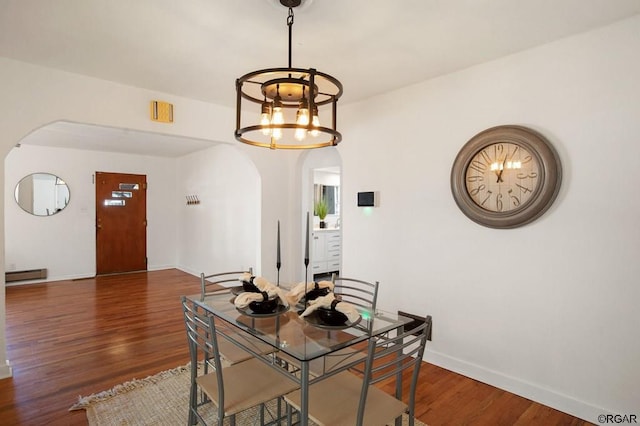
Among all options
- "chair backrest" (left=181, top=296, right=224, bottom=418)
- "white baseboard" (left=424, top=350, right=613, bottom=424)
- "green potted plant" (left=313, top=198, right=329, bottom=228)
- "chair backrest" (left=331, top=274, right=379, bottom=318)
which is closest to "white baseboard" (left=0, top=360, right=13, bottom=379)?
"chair backrest" (left=181, top=296, right=224, bottom=418)

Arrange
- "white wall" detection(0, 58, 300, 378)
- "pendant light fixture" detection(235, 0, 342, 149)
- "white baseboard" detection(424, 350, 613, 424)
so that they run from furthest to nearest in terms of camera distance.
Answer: "white wall" detection(0, 58, 300, 378) → "white baseboard" detection(424, 350, 613, 424) → "pendant light fixture" detection(235, 0, 342, 149)

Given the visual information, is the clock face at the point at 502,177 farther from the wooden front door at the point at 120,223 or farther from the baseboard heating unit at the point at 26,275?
the baseboard heating unit at the point at 26,275

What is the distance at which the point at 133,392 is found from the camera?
7.98 feet

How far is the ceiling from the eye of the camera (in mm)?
1839

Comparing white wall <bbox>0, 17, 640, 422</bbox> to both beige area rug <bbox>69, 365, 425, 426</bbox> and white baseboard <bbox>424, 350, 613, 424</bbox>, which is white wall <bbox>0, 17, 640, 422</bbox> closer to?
white baseboard <bbox>424, 350, 613, 424</bbox>

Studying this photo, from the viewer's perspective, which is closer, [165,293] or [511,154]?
[511,154]

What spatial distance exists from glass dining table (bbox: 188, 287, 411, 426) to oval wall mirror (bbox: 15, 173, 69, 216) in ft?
18.5

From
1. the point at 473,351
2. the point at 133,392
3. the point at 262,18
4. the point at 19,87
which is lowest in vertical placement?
the point at 133,392

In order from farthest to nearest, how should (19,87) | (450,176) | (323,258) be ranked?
(323,258) < (450,176) < (19,87)

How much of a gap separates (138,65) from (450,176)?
105 inches

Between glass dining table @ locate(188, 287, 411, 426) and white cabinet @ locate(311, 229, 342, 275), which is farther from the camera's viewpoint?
white cabinet @ locate(311, 229, 342, 275)

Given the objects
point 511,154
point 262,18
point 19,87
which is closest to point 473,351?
point 511,154

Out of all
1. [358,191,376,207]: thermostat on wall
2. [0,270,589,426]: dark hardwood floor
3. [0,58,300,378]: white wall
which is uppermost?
[0,58,300,378]: white wall

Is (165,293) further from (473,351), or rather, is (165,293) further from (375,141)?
(473,351)
